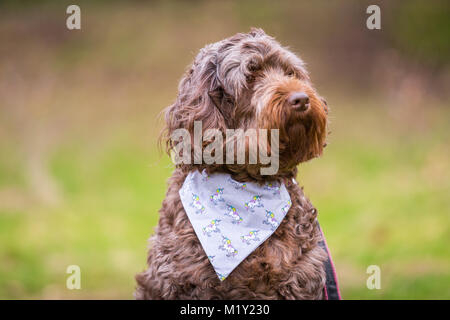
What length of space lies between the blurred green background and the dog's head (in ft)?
1.44

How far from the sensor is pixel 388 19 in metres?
12.9

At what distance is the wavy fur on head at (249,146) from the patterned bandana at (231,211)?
Result: 2.4 inches

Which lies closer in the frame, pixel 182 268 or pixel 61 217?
pixel 182 268

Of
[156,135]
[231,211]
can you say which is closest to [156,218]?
[156,135]

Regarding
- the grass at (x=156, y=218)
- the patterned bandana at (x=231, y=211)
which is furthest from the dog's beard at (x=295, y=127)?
the grass at (x=156, y=218)

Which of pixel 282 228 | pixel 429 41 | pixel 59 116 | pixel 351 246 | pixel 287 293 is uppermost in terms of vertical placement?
pixel 429 41

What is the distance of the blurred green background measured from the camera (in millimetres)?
6543

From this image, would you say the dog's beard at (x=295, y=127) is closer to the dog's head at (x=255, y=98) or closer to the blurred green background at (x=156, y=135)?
the dog's head at (x=255, y=98)

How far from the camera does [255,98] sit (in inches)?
124

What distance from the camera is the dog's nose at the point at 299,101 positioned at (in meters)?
3.04

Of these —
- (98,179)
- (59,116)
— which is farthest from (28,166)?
(59,116)

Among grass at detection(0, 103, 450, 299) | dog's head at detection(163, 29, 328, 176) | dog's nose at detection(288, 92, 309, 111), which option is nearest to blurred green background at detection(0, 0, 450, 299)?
grass at detection(0, 103, 450, 299)
